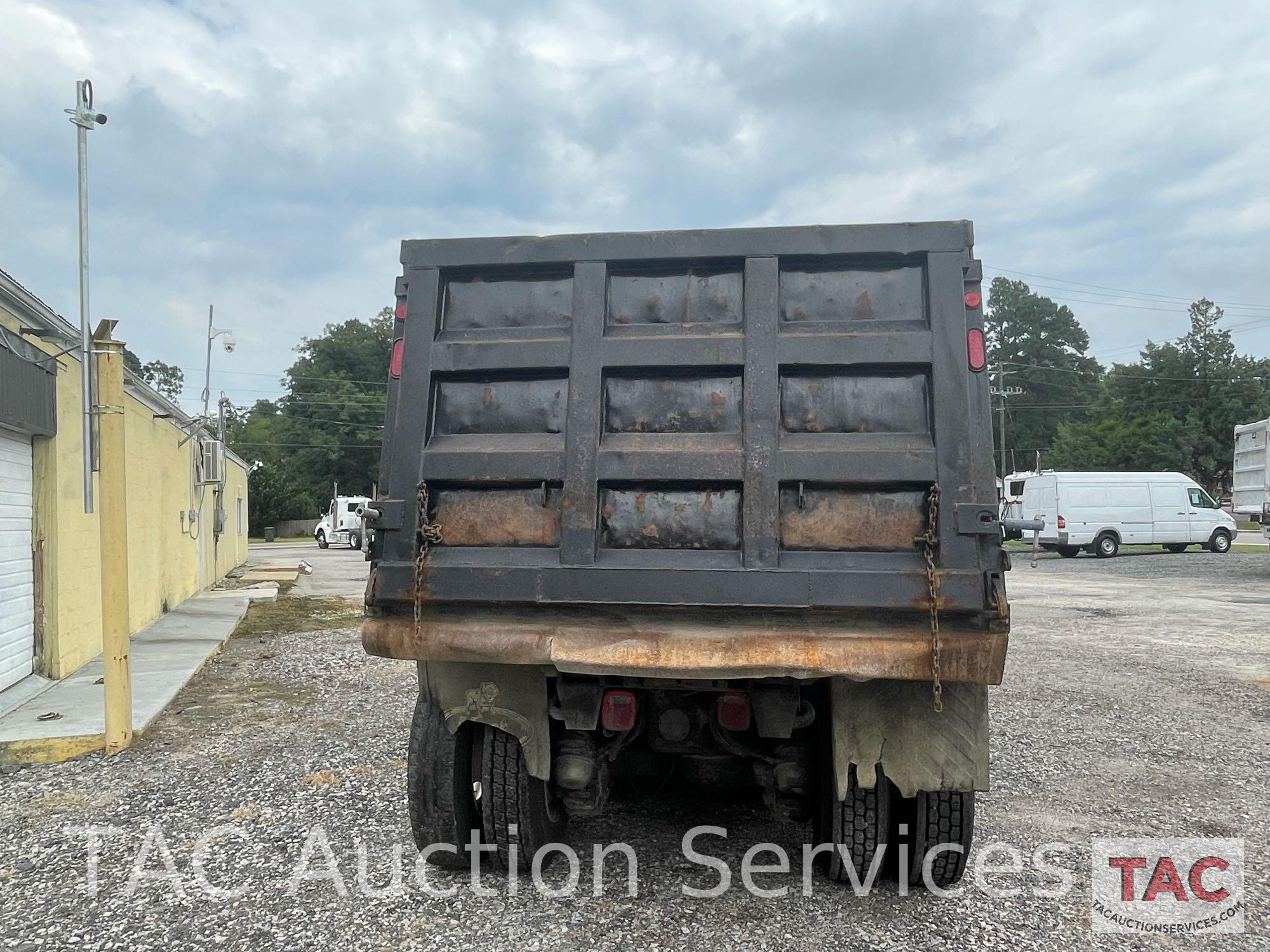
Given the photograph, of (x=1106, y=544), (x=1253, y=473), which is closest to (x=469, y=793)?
(x=1253, y=473)

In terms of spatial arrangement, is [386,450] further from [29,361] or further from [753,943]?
[29,361]

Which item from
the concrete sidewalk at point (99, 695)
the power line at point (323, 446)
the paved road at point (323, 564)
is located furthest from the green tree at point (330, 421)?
the concrete sidewalk at point (99, 695)

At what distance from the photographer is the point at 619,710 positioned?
3.34 m

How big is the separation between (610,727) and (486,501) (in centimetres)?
97

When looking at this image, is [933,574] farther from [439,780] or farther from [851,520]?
[439,780]

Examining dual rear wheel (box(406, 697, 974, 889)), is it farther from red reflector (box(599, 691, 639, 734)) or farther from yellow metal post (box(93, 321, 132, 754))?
yellow metal post (box(93, 321, 132, 754))

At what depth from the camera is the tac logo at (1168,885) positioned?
332 cm

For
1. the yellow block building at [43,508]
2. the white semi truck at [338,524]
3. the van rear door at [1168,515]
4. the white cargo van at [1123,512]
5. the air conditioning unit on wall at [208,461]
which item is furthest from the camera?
the white semi truck at [338,524]

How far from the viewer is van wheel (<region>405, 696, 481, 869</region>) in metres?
3.52

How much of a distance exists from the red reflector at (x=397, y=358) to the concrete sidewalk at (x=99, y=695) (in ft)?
13.1

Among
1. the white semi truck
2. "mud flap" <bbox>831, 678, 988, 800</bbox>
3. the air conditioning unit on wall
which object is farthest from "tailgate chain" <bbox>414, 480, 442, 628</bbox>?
the white semi truck

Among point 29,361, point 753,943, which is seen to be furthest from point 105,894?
point 29,361

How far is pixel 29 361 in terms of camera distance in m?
7.15

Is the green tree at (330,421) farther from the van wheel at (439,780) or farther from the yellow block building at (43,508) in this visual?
the van wheel at (439,780)
